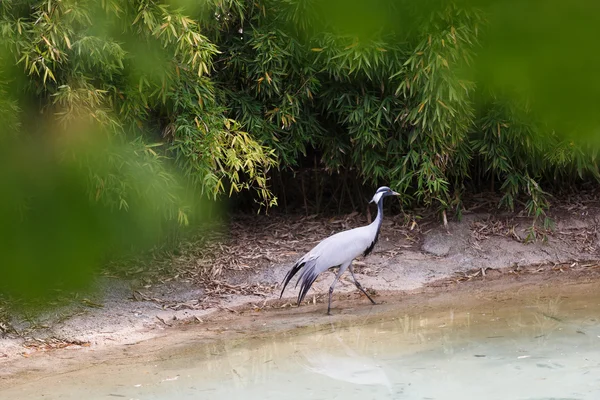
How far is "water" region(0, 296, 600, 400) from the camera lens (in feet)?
13.4

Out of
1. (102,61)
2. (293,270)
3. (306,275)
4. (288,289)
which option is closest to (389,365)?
(306,275)

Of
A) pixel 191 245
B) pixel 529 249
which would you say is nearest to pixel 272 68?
pixel 191 245

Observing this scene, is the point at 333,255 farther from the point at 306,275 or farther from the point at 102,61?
the point at 102,61

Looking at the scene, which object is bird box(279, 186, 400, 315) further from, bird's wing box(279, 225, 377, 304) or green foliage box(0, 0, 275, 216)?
green foliage box(0, 0, 275, 216)

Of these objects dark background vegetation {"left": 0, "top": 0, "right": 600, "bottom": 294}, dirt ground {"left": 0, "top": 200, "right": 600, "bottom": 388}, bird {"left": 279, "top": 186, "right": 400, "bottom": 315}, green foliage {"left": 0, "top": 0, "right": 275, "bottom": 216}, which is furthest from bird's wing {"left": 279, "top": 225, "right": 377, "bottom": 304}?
dark background vegetation {"left": 0, "top": 0, "right": 600, "bottom": 294}

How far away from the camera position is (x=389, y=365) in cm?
450

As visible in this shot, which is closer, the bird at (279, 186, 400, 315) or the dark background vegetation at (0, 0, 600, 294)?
the dark background vegetation at (0, 0, 600, 294)

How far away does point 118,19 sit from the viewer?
0.88 metres

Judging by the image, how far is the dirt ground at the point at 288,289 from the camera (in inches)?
186

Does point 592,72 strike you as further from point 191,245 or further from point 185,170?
point 191,245

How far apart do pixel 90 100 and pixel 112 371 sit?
3.33 metres

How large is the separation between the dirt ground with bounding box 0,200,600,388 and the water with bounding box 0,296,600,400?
213 mm

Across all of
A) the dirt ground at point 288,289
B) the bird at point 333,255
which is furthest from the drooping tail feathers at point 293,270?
the dirt ground at point 288,289

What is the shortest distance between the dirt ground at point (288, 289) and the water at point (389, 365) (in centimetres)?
21
